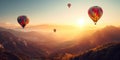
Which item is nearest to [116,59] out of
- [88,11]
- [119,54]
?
[119,54]

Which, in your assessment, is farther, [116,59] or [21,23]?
[116,59]

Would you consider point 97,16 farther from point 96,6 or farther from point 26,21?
point 26,21

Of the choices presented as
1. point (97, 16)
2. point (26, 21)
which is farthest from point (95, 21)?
point (26, 21)

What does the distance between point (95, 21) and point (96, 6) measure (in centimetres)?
1016

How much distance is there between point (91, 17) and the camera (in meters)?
128

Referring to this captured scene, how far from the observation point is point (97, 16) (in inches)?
4998

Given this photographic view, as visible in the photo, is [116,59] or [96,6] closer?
[96,6]

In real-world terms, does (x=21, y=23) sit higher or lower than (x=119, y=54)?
higher

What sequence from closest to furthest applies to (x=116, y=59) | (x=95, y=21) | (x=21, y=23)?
(x=95, y=21), (x=21, y=23), (x=116, y=59)

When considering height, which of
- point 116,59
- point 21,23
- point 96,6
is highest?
point 96,6

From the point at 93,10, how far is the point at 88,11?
4.00 meters

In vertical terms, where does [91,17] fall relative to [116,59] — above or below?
above

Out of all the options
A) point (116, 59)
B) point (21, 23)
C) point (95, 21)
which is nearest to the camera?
point (95, 21)

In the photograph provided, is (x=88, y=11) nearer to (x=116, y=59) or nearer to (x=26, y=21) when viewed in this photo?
(x=26, y=21)
